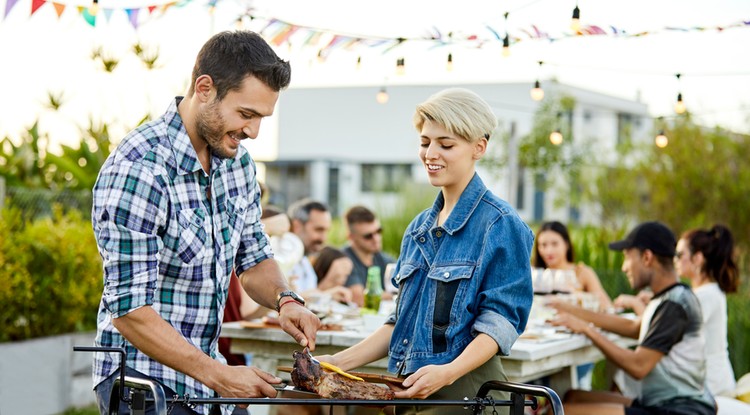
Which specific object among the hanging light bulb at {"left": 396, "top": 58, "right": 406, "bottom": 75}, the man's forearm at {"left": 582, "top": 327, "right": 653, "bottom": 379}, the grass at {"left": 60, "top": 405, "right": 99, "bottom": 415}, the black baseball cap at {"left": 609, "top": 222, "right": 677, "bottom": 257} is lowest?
the grass at {"left": 60, "top": 405, "right": 99, "bottom": 415}

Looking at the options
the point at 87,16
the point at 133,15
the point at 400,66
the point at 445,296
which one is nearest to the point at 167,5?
the point at 133,15

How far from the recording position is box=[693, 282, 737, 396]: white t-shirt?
5.86m

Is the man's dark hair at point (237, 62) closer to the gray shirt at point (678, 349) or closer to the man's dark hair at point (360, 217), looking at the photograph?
the gray shirt at point (678, 349)

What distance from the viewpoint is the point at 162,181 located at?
2.81m

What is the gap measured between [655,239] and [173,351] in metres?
3.60

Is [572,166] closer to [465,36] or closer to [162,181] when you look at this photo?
[465,36]

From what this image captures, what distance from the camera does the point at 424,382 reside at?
9.03 feet

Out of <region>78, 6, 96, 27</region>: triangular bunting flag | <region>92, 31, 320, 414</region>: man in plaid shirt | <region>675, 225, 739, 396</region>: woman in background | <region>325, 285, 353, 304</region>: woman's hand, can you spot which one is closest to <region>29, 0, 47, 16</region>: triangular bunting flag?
<region>78, 6, 96, 27</region>: triangular bunting flag

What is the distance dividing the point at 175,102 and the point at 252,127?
32cm

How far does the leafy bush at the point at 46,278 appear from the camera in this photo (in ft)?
24.1

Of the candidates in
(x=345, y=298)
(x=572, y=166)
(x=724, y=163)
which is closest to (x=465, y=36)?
(x=345, y=298)

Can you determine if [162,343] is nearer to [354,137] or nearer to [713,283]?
[713,283]

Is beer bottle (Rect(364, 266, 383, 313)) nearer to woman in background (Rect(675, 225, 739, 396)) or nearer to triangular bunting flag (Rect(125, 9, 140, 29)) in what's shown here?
woman in background (Rect(675, 225, 739, 396))

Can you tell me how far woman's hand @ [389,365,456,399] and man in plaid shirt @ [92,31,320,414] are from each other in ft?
1.22
